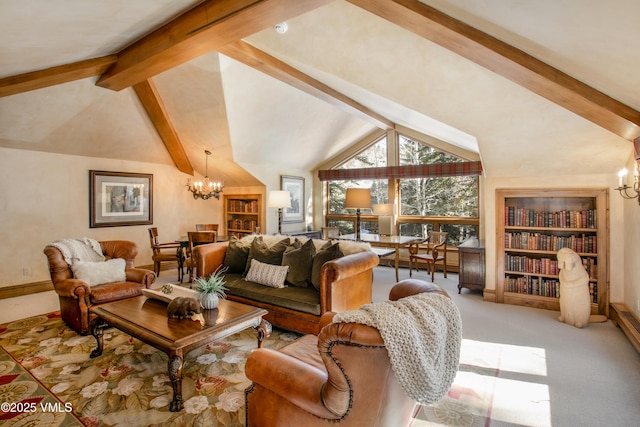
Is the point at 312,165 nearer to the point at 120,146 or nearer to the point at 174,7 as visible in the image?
the point at 120,146

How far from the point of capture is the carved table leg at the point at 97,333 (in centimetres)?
298

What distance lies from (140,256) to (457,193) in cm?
652

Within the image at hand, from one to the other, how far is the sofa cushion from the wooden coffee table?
1.65 feet

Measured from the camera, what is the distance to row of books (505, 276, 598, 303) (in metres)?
4.41

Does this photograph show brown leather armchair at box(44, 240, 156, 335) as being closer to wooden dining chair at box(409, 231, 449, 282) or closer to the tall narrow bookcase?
wooden dining chair at box(409, 231, 449, 282)

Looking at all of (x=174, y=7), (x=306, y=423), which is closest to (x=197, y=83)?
(x=174, y=7)

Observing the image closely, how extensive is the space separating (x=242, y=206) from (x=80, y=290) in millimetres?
4252

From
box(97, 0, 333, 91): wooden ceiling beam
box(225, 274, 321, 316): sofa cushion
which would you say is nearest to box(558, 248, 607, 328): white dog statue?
box(225, 274, 321, 316): sofa cushion

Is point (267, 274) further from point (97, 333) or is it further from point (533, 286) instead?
point (533, 286)

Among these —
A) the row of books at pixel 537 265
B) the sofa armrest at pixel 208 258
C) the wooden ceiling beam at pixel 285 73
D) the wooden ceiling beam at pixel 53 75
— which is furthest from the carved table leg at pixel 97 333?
the row of books at pixel 537 265

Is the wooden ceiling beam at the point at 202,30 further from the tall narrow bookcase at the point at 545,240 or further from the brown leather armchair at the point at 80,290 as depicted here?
the tall narrow bookcase at the point at 545,240

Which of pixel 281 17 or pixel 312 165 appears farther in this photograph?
pixel 312 165

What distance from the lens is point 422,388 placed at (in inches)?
52.7

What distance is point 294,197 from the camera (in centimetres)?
776
